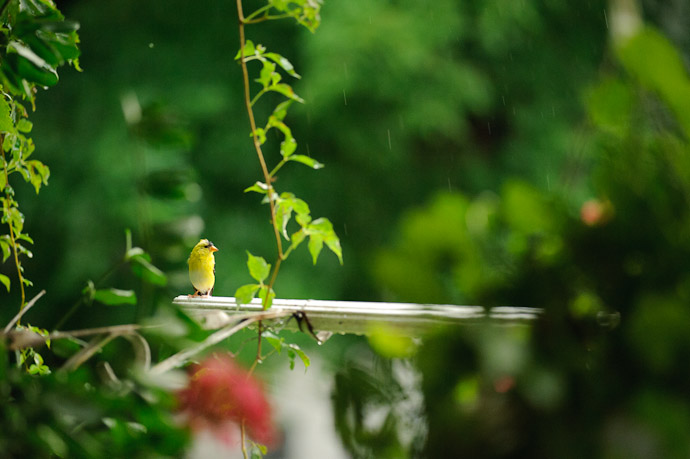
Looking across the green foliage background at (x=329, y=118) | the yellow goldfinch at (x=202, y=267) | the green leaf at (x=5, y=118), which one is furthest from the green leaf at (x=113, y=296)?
the green foliage background at (x=329, y=118)

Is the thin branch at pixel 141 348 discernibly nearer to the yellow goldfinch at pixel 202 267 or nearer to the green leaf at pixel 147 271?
the green leaf at pixel 147 271

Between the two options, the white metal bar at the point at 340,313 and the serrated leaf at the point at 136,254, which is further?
the serrated leaf at the point at 136,254

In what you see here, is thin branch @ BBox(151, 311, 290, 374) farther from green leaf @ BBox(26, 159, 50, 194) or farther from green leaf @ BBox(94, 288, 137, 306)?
green leaf @ BBox(26, 159, 50, 194)

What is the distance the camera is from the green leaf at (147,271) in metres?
0.31

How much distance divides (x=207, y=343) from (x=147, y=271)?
0.40 feet

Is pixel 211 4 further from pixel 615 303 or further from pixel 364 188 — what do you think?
pixel 615 303

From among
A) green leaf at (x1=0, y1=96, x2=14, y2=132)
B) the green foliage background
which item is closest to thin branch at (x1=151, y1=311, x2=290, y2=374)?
green leaf at (x1=0, y1=96, x2=14, y2=132)

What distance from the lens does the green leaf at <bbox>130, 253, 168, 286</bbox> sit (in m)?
0.31

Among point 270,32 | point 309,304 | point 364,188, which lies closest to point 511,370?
point 309,304

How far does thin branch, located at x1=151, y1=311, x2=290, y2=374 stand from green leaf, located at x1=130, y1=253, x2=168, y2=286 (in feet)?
0.19

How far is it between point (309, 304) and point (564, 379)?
1.41ft

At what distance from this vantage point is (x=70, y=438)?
0.25 metres

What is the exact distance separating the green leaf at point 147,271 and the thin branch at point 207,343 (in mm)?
59

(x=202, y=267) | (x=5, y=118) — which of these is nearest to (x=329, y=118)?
(x=202, y=267)
